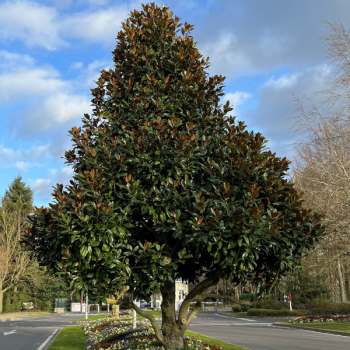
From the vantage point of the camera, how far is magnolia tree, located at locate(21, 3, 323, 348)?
5883mm

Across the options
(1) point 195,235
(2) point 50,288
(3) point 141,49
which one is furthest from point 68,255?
(2) point 50,288

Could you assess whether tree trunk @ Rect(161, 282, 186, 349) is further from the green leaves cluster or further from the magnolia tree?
the green leaves cluster

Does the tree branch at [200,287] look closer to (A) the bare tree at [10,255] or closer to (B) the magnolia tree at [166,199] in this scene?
(B) the magnolia tree at [166,199]

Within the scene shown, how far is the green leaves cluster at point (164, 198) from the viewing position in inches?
231

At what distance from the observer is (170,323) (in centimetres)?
805

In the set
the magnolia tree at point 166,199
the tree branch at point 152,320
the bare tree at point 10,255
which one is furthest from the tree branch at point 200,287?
the bare tree at point 10,255

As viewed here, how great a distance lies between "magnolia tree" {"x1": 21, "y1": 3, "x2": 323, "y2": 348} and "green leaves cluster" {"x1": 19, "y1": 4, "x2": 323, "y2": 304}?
0.02m

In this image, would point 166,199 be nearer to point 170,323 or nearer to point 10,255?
point 170,323

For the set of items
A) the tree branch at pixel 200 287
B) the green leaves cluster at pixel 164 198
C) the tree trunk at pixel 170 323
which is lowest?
the tree trunk at pixel 170 323

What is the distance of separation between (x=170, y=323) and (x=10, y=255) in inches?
1546

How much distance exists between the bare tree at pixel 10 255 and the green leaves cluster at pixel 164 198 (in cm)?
3830

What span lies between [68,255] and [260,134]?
4.21 metres

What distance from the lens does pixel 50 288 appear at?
1843 inches

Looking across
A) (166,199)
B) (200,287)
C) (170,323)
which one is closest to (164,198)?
(166,199)
